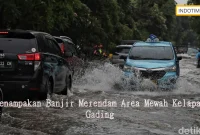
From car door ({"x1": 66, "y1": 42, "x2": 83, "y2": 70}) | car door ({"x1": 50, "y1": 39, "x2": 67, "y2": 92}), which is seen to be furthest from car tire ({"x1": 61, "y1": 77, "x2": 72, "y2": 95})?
car door ({"x1": 66, "y1": 42, "x2": 83, "y2": 70})

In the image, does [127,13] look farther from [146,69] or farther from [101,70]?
[146,69]

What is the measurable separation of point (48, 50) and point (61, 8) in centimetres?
684

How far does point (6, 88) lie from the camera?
8.98 m

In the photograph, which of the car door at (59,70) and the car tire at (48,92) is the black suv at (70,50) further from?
the car tire at (48,92)

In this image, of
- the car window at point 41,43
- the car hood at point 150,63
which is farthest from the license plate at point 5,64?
the car hood at point 150,63

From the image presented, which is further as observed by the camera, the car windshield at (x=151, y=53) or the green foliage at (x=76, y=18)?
the car windshield at (x=151, y=53)

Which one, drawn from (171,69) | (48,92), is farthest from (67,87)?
(171,69)

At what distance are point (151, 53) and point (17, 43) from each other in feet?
24.2

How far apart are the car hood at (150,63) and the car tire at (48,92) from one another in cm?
475

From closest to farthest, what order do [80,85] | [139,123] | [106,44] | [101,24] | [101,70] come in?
[139,123], [80,85], [101,70], [101,24], [106,44]

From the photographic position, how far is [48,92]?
10078 millimetres

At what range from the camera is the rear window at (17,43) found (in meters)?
9.19

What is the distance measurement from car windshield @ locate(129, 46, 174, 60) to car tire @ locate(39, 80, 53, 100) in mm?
5613

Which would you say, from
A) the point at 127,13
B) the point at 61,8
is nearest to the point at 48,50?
the point at 61,8
